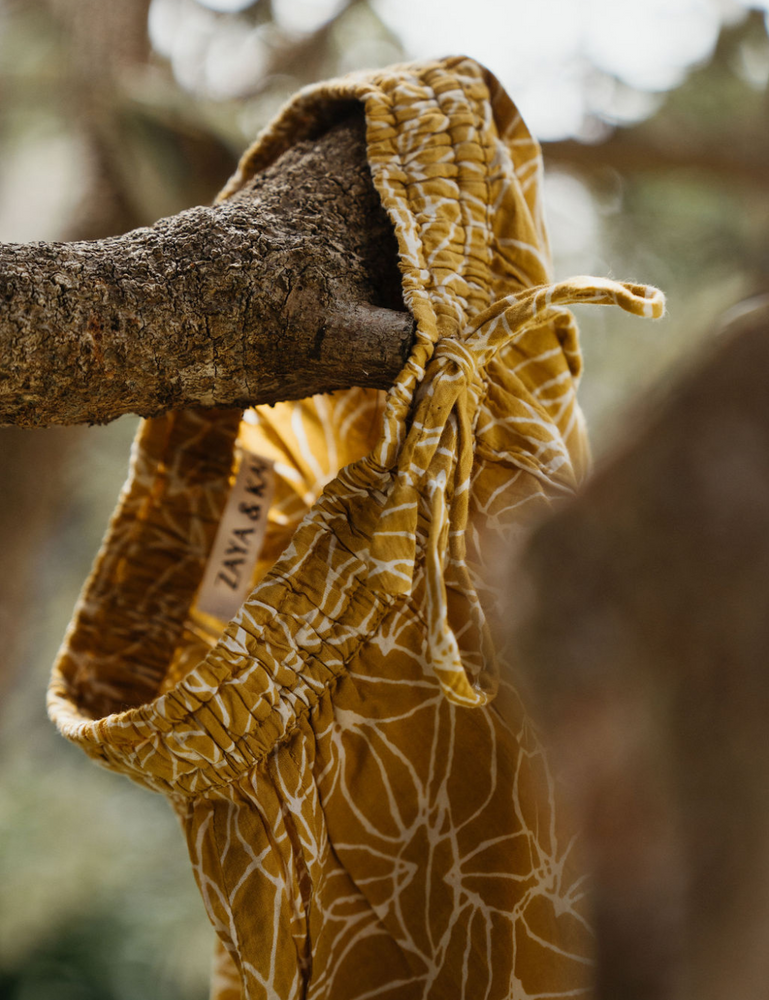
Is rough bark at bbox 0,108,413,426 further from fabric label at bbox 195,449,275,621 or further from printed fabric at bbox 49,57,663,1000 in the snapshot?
fabric label at bbox 195,449,275,621

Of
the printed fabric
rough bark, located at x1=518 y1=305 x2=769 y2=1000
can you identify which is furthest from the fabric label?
rough bark, located at x1=518 y1=305 x2=769 y2=1000

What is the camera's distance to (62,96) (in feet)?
4.04

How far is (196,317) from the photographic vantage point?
0.32 meters

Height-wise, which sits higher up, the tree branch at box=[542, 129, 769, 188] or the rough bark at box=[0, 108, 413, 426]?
the tree branch at box=[542, 129, 769, 188]

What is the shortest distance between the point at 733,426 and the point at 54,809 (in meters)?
2.23

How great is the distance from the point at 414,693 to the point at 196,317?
0.21 meters

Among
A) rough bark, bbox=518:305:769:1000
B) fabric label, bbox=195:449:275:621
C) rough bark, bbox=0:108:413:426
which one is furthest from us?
fabric label, bbox=195:449:275:621

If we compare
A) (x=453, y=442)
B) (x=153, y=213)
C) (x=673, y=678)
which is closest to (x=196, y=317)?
(x=453, y=442)

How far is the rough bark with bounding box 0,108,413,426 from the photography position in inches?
11.6

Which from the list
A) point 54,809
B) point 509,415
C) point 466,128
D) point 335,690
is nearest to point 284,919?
point 335,690

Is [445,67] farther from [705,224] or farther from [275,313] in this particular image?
[705,224]

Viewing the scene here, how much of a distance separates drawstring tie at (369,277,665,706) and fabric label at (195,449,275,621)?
0.23 metres

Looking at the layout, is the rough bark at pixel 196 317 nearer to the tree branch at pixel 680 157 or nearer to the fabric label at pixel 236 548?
the fabric label at pixel 236 548

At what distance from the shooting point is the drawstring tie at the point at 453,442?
0.31 meters
